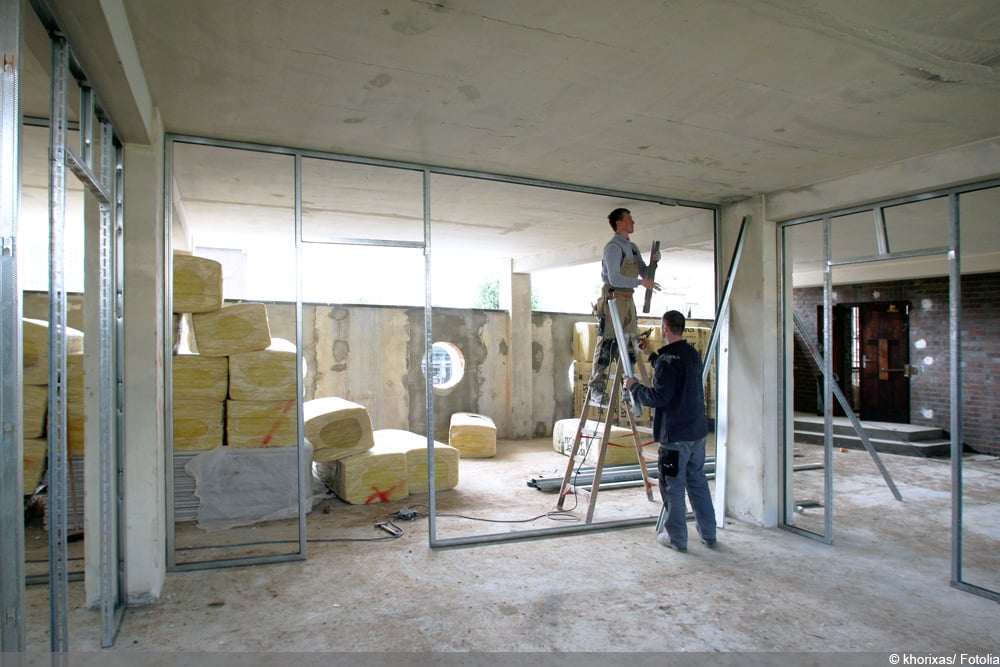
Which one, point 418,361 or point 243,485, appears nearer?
point 243,485

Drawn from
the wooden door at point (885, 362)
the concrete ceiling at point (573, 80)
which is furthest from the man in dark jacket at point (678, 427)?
the wooden door at point (885, 362)

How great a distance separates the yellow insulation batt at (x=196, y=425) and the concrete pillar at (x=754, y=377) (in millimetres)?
4259

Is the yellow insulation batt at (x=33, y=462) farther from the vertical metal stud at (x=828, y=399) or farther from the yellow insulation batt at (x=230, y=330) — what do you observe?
the vertical metal stud at (x=828, y=399)

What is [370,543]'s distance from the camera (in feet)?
14.6

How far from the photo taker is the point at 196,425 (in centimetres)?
473

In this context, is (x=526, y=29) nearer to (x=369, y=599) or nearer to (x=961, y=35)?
(x=961, y=35)

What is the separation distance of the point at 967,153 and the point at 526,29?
309cm

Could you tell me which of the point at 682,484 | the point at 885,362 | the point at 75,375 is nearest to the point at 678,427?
the point at 682,484

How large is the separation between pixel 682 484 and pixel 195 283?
3.99 metres

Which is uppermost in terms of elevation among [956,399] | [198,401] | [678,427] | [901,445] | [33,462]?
[956,399]

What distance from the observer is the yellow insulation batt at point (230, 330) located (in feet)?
15.6

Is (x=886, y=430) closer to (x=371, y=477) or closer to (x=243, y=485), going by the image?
(x=371, y=477)

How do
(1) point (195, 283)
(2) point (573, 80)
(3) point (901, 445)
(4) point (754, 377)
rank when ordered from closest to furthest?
(2) point (573, 80) → (1) point (195, 283) → (4) point (754, 377) → (3) point (901, 445)

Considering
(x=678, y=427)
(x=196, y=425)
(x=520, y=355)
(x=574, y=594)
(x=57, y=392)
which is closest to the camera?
(x=57, y=392)
